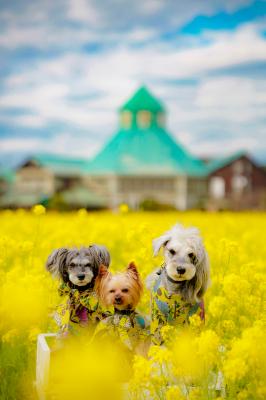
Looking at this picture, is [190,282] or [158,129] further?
[158,129]

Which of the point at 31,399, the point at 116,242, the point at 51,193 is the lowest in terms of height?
the point at 31,399

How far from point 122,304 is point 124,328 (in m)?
0.13

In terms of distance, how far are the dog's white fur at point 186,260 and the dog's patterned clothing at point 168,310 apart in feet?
0.16

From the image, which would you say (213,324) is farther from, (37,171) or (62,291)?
(37,171)

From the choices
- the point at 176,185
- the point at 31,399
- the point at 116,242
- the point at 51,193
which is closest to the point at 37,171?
the point at 51,193

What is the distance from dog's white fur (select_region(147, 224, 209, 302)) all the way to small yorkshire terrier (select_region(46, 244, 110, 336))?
36cm

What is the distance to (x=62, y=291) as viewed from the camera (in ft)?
12.5

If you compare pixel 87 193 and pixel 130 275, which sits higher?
pixel 87 193

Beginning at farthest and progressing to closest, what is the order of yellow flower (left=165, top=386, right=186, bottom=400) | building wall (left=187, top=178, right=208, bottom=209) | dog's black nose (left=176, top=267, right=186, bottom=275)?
1. building wall (left=187, top=178, right=208, bottom=209)
2. dog's black nose (left=176, top=267, right=186, bottom=275)
3. yellow flower (left=165, top=386, right=186, bottom=400)

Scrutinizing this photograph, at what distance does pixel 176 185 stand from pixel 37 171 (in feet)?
22.8

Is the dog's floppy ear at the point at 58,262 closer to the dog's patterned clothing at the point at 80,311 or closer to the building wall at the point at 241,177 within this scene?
the dog's patterned clothing at the point at 80,311

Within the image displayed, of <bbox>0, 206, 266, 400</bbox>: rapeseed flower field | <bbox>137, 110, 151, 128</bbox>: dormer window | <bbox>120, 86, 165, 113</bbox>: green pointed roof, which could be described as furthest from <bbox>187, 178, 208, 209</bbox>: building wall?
<bbox>0, 206, 266, 400</bbox>: rapeseed flower field

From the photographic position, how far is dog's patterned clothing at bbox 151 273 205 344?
11.8 ft

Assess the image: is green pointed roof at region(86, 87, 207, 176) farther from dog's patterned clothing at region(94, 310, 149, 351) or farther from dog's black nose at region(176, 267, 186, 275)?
dog's black nose at region(176, 267, 186, 275)
